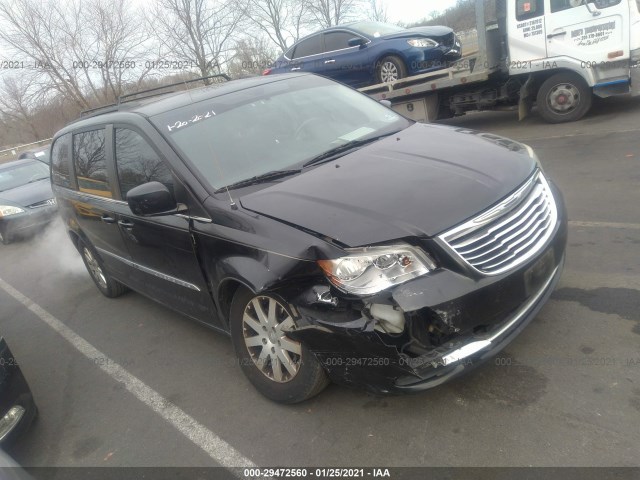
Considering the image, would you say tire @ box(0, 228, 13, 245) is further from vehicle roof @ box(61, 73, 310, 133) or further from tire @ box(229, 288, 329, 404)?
tire @ box(229, 288, 329, 404)

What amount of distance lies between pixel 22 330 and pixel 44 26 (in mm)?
24667

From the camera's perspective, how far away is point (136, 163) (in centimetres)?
362

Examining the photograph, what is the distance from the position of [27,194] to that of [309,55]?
20.4 ft

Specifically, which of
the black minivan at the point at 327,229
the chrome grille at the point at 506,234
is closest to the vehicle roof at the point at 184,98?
the black minivan at the point at 327,229

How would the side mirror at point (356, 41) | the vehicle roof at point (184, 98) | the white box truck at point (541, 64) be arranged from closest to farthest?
the vehicle roof at point (184, 98)
the white box truck at point (541, 64)
the side mirror at point (356, 41)

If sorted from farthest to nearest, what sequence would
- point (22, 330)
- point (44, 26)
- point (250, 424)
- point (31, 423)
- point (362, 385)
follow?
1. point (44, 26)
2. point (22, 330)
3. point (31, 423)
4. point (250, 424)
5. point (362, 385)

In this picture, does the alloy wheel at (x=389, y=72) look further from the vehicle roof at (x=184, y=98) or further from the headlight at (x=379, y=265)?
the headlight at (x=379, y=265)

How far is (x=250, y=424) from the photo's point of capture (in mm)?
2979

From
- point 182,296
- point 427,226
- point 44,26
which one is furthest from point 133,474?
point 44,26

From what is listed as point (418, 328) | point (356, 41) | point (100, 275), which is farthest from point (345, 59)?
point (418, 328)

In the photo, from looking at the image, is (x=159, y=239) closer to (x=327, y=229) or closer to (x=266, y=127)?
(x=266, y=127)

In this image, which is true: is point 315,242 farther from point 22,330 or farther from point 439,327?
point 22,330

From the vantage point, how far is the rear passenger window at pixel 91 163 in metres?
4.13

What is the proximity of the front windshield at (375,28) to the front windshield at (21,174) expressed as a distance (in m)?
7.07
